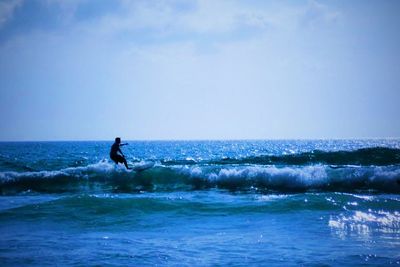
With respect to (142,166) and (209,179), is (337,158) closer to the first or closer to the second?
(209,179)

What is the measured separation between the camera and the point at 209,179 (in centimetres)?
2084

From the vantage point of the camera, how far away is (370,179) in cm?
1881

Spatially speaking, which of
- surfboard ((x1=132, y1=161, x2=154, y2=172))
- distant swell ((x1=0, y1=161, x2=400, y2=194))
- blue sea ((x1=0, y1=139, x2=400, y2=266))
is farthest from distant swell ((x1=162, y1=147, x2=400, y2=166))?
blue sea ((x1=0, y1=139, x2=400, y2=266))

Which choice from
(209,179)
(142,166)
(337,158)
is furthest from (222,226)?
(337,158)

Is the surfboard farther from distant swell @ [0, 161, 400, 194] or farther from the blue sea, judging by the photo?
the blue sea

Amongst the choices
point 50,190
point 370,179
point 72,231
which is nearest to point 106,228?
point 72,231

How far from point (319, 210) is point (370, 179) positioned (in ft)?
28.6

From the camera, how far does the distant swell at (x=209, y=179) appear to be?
18.7 metres

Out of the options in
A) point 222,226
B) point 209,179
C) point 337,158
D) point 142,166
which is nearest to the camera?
point 222,226

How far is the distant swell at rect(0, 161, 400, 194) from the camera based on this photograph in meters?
18.7

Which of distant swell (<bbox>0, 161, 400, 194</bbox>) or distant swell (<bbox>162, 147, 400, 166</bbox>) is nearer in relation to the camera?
distant swell (<bbox>0, 161, 400, 194</bbox>)

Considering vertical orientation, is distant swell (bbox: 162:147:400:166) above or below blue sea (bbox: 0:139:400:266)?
above

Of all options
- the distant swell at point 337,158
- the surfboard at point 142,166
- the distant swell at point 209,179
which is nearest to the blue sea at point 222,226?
the distant swell at point 209,179

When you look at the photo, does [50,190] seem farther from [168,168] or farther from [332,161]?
[332,161]
